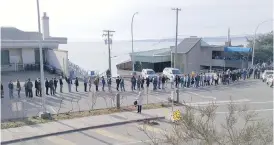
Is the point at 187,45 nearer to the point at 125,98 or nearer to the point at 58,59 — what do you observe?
the point at 58,59

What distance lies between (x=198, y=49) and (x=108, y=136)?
35.8 metres

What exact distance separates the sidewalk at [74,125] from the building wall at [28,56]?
67.9ft

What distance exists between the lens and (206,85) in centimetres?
2756

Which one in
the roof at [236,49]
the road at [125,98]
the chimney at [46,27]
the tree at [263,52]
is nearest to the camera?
the road at [125,98]

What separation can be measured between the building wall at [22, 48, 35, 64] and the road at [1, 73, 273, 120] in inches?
413

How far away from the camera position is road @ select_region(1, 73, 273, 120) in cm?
1754

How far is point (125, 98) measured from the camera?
21.1 meters

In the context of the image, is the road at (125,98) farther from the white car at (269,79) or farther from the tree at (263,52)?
the tree at (263,52)

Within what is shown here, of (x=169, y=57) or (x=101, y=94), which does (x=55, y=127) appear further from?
(x=169, y=57)

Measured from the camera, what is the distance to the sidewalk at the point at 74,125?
13.3m

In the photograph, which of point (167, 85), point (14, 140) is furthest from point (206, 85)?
point (14, 140)

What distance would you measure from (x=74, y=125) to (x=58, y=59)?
1909cm

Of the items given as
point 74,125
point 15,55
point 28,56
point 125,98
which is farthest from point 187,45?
point 74,125

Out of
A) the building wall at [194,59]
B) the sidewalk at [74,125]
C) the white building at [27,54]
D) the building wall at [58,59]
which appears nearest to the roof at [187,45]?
the building wall at [194,59]
